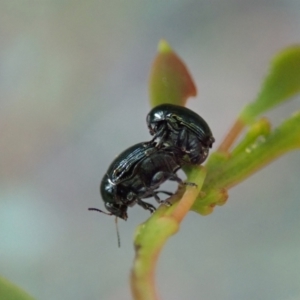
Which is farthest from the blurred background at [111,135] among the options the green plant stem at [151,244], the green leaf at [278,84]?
the green plant stem at [151,244]

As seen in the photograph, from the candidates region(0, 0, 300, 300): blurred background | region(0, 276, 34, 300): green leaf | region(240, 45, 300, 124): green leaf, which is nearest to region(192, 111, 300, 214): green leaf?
region(240, 45, 300, 124): green leaf

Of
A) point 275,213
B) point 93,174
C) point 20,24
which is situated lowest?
point 275,213

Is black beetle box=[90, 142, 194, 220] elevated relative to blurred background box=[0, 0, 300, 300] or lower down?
lower down

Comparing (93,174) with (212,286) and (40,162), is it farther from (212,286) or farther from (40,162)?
(212,286)

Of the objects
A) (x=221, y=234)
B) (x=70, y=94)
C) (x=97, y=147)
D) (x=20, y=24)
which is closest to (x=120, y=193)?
(x=221, y=234)

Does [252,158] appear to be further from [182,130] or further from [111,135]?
[111,135]

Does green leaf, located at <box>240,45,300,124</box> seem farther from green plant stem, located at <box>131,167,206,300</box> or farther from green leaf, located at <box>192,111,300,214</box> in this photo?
green plant stem, located at <box>131,167,206,300</box>

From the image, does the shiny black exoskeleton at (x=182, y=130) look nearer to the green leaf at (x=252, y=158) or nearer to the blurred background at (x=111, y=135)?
the green leaf at (x=252, y=158)
